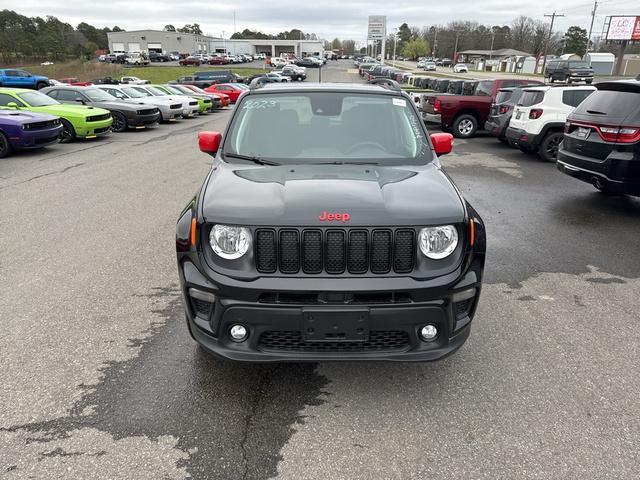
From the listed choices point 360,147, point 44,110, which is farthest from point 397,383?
point 44,110

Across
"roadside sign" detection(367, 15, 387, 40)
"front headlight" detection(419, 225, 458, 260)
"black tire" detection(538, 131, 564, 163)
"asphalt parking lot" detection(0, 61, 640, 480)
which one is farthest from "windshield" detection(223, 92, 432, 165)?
"roadside sign" detection(367, 15, 387, 40)

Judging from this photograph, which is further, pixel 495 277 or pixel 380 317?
pixel 495 277

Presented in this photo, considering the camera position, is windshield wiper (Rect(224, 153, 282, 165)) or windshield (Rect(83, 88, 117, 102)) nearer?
windshield wiper (Rect(224, 153, 282, 165))

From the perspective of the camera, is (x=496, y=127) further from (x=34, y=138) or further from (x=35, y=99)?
(x=35, y=99)

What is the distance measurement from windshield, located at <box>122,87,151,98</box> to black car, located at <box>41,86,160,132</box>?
1922 mm

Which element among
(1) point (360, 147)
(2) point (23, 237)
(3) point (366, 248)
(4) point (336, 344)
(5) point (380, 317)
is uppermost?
(1) point (360, 147)

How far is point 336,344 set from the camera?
280cm

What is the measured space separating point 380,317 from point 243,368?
124 centimetres

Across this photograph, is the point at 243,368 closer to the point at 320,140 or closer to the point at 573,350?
the point at 320,140

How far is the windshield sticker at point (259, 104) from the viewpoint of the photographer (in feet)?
13.8

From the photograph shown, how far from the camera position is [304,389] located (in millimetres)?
3215

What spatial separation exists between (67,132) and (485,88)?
13.6 meters

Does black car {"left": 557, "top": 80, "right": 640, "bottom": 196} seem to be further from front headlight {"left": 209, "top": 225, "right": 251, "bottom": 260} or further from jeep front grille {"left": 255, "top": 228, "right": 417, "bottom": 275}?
front headlight {"left": 209, "top": 225, "right": 251, "bottom": 260}

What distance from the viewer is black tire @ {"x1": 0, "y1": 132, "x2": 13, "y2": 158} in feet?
39.0
